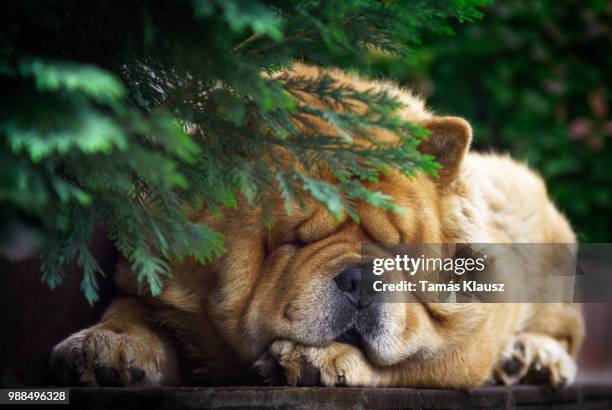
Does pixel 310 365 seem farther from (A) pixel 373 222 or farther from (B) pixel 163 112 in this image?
(B) pixel 163 112

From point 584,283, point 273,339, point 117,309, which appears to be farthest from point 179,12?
point 584,283

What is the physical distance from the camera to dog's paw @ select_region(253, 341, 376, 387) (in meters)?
2.35

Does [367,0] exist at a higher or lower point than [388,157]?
higher

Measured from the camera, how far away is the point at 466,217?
279 cm

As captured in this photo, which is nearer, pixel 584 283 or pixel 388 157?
pixel 388 157

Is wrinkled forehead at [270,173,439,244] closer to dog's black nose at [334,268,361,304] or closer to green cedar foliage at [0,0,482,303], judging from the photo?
dog's black nose at [334,268,361,304]

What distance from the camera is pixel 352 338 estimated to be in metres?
2.47

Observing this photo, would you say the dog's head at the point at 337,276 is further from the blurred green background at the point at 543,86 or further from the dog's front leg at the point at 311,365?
the blurred green background at the point at 543,86

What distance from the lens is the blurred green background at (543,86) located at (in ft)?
21.1

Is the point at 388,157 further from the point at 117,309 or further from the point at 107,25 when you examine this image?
the point at 117,309

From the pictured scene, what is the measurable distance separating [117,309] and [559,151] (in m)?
4.91

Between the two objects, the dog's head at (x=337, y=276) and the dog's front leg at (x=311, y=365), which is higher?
the dog's head at (x=337, y=276)

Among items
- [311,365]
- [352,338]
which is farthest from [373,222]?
[311,365]


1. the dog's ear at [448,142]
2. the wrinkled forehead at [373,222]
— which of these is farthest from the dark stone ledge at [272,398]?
the dog's ear at [448,142]
